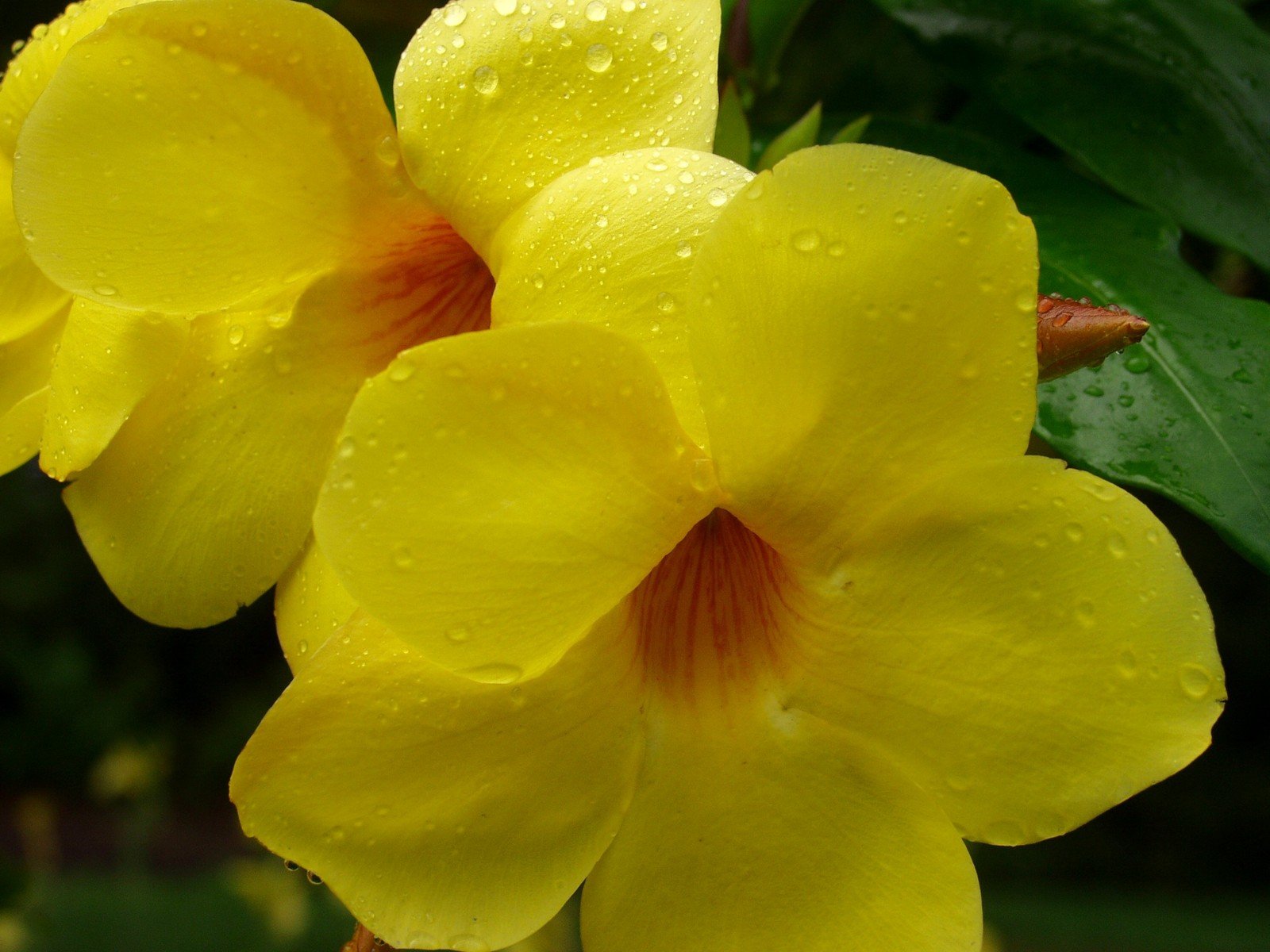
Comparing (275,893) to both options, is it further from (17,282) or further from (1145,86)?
(1145,86)

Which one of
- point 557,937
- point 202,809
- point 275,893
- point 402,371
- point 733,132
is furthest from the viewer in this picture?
point 202,809

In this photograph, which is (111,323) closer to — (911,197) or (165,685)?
(911,197)

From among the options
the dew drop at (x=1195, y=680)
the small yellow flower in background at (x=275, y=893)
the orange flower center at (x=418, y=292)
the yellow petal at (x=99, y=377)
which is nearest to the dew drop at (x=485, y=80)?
the orange flower center at (x=418, y=292)

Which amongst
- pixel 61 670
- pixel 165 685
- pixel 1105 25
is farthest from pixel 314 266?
pixel 165 685

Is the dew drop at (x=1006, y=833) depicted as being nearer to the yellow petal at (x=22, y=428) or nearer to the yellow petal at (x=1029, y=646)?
the yellow petal at (x=1029, y=646)

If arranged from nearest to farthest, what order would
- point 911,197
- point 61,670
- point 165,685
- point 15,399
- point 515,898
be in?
1. point 911,197
2. point 515,898
3. point 15,399
4. point 61,670
5. point 165,685

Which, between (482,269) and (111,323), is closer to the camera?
(111,323)

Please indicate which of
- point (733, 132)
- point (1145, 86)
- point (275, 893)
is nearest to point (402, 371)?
point (733, 132)

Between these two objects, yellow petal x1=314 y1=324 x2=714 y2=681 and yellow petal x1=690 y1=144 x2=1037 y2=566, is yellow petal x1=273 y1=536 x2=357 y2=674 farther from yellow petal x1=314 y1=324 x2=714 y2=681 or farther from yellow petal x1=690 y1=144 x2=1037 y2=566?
yellow petal x1=690 y1=144 x2=1037 y2=566
